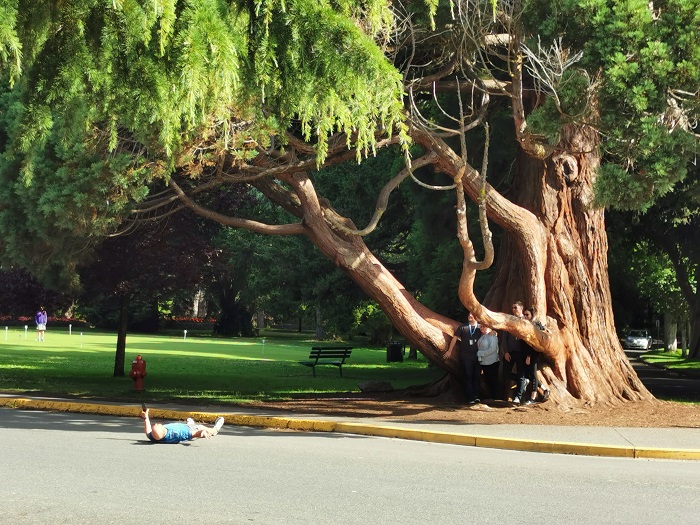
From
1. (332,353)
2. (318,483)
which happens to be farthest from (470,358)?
(332,353)

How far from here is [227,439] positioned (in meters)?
13.8

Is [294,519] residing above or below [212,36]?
below

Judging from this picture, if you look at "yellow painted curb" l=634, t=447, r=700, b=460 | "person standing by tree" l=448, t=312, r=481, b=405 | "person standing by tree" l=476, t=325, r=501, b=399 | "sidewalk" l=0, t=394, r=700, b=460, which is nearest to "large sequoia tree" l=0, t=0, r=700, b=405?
"person standing by tree" l=448, t=312, r=481, b=405

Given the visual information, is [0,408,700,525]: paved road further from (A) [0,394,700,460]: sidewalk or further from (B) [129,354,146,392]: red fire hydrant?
(B) [129,354,146,392]: red fire hydrant

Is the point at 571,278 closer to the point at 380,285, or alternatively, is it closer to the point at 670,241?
the point at 380,285

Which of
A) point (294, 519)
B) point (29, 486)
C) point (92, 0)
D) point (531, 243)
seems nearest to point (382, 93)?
point (92, 0)

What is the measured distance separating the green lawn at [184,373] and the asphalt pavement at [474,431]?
264 cm

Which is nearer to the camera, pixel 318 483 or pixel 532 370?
pixel 318 483

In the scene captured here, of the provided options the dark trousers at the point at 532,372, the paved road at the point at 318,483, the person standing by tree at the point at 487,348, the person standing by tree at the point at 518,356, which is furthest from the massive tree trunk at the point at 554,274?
the paved road at the point at 318,483

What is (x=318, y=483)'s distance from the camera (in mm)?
9938

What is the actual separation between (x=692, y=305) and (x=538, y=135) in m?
31.4

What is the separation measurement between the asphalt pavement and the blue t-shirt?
3.11 metres

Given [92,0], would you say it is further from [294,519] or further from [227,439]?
[227,439]

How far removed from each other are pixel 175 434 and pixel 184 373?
19517 mm
